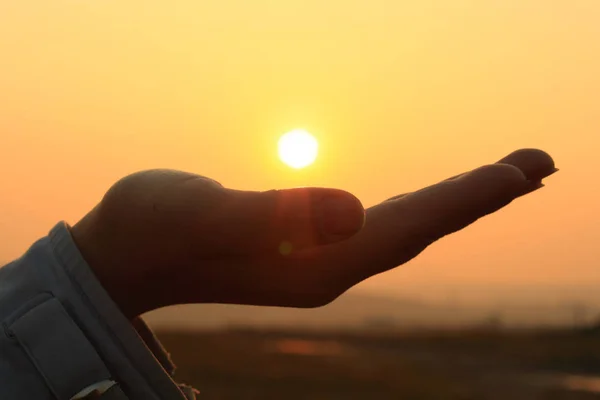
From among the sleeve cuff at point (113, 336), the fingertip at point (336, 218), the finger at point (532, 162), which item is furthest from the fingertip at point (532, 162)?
the sleeve cuff at point (113, 336)

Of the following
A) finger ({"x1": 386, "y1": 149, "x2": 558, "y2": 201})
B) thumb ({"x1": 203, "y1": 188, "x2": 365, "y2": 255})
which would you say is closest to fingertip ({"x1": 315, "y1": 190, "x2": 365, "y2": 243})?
thumb ({"x1": 203, "y1": 188, "x2": 365, "y2": 255})

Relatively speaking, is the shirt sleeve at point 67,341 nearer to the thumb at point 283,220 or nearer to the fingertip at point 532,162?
the thumb at point 283,220

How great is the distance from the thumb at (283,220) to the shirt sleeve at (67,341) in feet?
0.41

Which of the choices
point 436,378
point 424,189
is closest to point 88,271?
point 424,189

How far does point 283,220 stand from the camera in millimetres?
672

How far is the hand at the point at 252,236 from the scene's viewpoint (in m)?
0.68

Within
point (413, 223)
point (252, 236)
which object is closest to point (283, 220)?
point (252, 236)

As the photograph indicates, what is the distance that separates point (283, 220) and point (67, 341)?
0.73 ft

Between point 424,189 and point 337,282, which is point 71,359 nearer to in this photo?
point 337,282

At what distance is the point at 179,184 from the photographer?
0.71 m

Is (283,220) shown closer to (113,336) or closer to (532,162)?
(113,336)

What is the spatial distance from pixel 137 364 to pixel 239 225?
0.52ft

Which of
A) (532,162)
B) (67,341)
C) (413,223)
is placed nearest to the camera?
(67,341)

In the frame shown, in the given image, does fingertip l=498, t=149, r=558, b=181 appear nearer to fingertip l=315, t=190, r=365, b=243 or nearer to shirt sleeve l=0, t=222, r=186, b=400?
fingertip l=315, t=190, r=365, b=243
